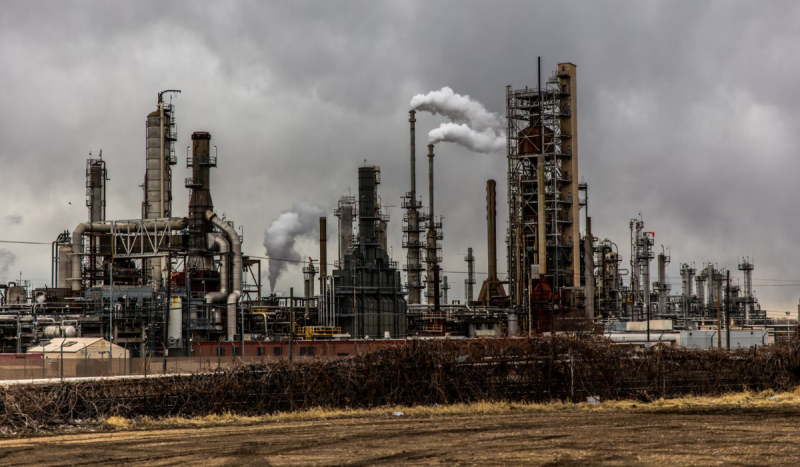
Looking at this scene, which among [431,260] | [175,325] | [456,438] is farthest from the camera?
[431,260]

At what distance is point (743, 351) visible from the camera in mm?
36406

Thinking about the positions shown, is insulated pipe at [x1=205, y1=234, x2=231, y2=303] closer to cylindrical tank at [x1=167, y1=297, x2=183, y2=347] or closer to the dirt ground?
cylindrical tank at [x1=167, y1=297, x2=183, y2=347]

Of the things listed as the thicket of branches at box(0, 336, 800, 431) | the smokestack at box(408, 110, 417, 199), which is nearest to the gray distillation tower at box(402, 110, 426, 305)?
the smokestack at box(408, 110, 417, 199)

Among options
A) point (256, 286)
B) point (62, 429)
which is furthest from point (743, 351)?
point (256, 286)

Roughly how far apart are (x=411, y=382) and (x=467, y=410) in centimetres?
226

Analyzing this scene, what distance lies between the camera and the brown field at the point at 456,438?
20.7 m

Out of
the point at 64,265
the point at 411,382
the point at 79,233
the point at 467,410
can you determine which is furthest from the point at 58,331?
the point at 467,410

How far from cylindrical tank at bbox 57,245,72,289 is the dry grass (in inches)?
1815

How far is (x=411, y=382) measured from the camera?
3170 cm

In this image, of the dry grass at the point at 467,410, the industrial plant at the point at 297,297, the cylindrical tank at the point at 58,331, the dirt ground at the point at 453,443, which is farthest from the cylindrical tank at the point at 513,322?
the dirt ground at the point at 453,443

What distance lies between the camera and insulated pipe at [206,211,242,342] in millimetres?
63844

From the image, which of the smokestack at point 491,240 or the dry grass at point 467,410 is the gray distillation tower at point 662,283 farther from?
the dry grass at point 467,410

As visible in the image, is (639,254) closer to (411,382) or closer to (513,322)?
(513,322)

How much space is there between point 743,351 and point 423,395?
13470 millimetres
